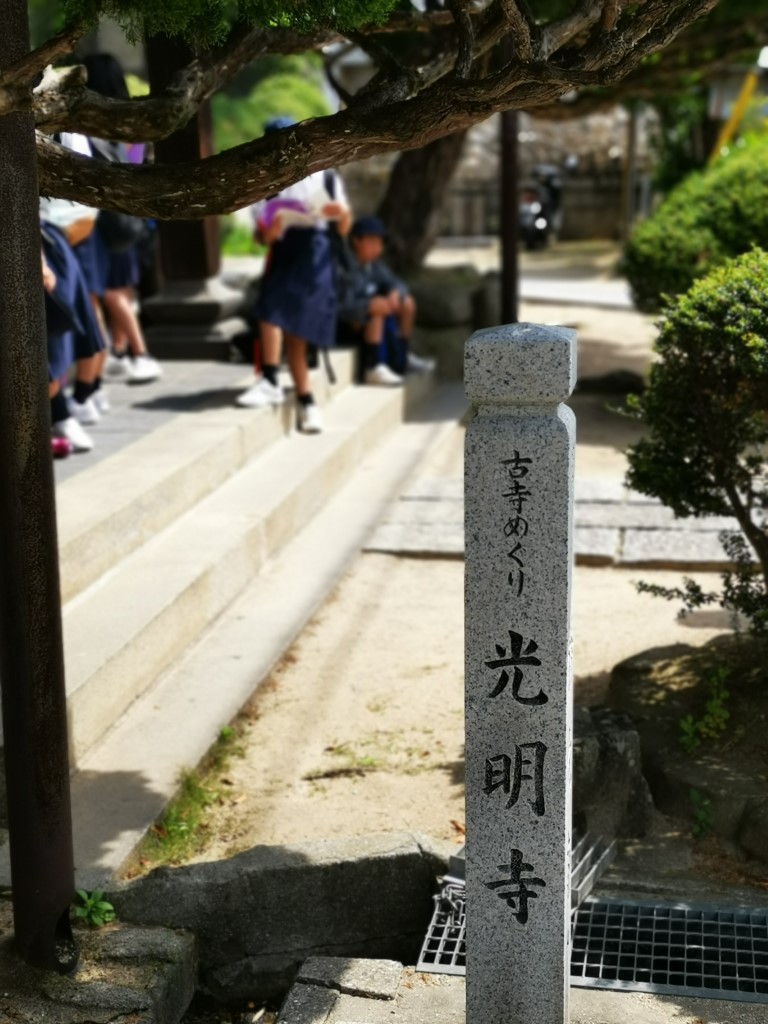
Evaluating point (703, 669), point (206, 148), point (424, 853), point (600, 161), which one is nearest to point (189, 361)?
point (206, 148)

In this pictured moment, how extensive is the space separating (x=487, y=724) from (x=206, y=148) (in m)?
7.39

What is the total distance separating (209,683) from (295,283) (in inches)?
138

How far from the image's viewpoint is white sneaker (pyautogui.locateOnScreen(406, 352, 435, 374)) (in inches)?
445

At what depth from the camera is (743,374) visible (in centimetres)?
473

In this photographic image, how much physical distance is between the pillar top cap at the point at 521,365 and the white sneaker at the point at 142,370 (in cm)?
636

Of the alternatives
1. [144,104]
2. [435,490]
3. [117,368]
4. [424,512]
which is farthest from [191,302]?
[144,104]

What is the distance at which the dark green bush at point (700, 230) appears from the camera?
10.1 meters

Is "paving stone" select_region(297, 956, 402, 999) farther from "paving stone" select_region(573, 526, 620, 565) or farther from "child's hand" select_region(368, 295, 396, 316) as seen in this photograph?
"child's hand" select_region(368, 295, 396, 316)

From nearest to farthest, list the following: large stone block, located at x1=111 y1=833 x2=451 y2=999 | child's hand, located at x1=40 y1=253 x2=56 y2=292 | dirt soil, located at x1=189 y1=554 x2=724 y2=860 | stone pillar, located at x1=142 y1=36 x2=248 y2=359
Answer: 1. large stone block, located at x1=111 y1=833 x2=451 y2=999
2. dirt soil, located at x1=189 y1=554 x2=724 y2=860
3. child's hand, located at x1=40 y1=253 x2=56 y2=292
4. stone pillar, located at x1=142 y1=36 x2=248 y2=359

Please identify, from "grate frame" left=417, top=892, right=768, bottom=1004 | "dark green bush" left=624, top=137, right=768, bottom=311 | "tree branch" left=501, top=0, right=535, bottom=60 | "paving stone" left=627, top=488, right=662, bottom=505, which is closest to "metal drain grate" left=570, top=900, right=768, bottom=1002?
"grate frame" left=417, top=892, right=768, bottom=1004

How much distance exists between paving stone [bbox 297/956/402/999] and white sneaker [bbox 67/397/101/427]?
186 inches

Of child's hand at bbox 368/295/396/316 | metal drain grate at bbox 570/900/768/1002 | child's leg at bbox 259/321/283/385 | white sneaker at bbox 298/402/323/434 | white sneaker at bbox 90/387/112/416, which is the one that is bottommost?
metal drain grate at bbox 570/900/768/1002

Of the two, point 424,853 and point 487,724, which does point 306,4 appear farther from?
point 424,853

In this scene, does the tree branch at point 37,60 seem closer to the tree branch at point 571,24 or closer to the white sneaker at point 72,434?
the tree branch at point 571,24
